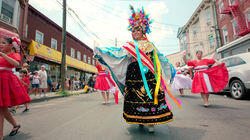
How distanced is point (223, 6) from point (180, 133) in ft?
64.6

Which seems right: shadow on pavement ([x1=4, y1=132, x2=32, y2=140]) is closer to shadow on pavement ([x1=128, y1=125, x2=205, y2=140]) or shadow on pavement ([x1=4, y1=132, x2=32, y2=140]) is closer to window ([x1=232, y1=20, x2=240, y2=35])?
shadow on pavement ([x1=128, y1=125, x2=205, y2=140])

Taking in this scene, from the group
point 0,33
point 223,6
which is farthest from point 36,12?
point 223,6

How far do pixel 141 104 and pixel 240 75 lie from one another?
5.07m

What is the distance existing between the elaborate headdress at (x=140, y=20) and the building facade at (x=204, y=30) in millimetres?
14498

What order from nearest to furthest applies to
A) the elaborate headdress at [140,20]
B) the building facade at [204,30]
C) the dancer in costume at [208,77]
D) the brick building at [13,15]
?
the elaborate headdress at [140,20]
the dancer in costume at [208,77]
the brick building at [13,15]
the building facade at [204,30]

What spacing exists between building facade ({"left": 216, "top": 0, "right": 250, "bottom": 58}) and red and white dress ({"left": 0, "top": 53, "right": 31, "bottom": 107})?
55.7 ft

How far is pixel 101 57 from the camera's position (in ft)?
9.70

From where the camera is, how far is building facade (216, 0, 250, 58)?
520 inches

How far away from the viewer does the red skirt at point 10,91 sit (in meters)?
2.18

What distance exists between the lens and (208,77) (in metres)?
4.64

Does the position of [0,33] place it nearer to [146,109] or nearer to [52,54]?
[52,54]

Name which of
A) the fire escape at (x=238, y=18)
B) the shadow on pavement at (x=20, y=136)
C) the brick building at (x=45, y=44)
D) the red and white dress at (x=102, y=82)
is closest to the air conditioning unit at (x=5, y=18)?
the brick building at (x=45, y=44)

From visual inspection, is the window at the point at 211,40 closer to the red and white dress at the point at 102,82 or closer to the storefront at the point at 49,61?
the red and white dress at the point at 102,82

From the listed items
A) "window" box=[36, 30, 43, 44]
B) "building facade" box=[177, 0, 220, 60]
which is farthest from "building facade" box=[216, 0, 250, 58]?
"window" box=[36, 30, 43, 44]
